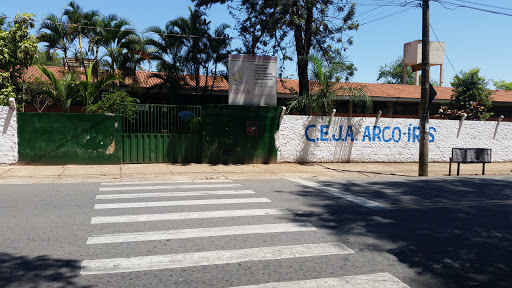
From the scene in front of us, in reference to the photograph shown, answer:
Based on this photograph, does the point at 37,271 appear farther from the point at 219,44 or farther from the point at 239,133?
the point at 219,44

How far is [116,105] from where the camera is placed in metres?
13.9

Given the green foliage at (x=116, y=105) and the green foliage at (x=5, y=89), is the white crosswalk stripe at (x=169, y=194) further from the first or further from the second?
the green foliage at (x=5, y=89)

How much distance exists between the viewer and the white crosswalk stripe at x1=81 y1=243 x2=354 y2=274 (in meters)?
4.39

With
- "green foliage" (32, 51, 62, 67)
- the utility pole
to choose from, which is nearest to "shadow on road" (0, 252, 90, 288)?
the utility pole

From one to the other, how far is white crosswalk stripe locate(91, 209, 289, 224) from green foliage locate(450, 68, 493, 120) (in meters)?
23.7

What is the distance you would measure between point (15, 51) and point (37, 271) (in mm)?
14964

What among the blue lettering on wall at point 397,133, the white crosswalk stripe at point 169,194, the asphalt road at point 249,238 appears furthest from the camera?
the blue lettering on wall at point 397,133

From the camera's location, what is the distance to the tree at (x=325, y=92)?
51.4 feet

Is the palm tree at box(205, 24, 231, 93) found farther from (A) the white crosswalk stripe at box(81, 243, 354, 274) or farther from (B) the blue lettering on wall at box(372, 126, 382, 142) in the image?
(A) the white crosswalk stripe at box(81, 243, 354, 274)

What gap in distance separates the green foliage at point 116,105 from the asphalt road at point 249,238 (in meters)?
4.79

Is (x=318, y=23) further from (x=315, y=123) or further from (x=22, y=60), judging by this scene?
(x=22, y=60)

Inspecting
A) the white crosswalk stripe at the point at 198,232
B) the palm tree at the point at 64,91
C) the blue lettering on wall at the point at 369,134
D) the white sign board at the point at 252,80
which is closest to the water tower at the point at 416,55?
the blue lettering on wall at the point at 369,134

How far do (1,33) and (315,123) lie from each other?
507 inches

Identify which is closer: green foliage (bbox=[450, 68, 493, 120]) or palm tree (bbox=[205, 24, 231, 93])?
palm tree (bbox=[205, 24, 231, 93])
